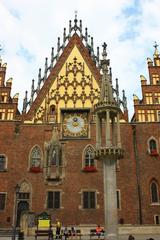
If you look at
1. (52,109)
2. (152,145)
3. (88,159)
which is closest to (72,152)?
(88,159)

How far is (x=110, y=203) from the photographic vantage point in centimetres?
1641

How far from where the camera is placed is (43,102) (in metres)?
31.3

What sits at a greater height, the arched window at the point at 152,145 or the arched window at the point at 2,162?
the arched window at the point at 152,145

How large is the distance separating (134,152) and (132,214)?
218 inches

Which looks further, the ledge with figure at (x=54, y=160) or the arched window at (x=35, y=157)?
Answer: the arched window at (x=35, y=157)

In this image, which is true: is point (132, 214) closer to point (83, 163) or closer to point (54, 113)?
point (83, 163)

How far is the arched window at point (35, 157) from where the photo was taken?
29328 mm

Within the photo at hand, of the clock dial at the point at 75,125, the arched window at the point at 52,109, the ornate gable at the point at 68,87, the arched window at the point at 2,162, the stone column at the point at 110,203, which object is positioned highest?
the ornate gable at the point at 68,87

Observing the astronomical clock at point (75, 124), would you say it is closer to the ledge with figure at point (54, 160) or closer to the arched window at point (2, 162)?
the ledge with figure at point (54, 160)

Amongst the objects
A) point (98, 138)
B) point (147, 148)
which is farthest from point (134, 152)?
point (98, 138)

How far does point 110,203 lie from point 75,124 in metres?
14.8

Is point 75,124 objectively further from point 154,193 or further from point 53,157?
point 154,193

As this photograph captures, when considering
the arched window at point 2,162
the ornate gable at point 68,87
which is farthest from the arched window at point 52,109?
the arched window at point 2,162

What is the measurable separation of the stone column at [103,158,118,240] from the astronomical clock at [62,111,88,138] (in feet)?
42.9
